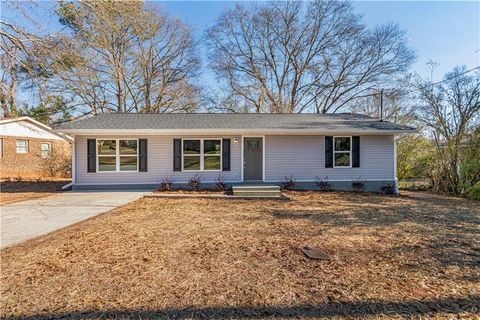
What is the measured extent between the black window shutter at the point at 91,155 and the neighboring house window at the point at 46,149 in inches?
436

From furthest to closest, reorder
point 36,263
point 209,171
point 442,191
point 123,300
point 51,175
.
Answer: point 51,175 < point 442,191 < point 209,171 < point 36,263 < point 123,300

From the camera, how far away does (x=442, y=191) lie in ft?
39.0

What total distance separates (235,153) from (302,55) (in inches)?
659

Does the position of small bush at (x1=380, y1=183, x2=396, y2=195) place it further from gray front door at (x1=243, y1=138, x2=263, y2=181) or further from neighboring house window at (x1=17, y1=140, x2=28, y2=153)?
neighboring house window at (x1=17, y1=140, x2=28, y2=153)

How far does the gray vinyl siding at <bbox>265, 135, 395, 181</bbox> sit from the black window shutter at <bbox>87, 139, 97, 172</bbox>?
714 centimetres

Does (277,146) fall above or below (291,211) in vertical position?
above

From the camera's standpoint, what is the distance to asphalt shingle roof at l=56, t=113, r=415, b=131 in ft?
34.8

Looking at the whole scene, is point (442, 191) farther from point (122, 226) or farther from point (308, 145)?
point (122, 226)

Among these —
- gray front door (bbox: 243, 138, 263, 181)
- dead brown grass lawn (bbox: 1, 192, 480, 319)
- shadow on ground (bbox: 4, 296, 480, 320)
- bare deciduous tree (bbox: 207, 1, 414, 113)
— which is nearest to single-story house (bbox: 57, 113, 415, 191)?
gray front door (bbox: 243, 138, 263, 181)

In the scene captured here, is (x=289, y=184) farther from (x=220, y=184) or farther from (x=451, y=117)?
(x=451, y=117)

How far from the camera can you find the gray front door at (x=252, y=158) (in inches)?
436

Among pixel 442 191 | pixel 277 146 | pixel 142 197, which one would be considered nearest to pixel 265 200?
pixel 277 146

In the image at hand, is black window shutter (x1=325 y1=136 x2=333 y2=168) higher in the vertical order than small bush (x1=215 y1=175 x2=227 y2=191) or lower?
higher

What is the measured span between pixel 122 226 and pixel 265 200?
15.6 feet
